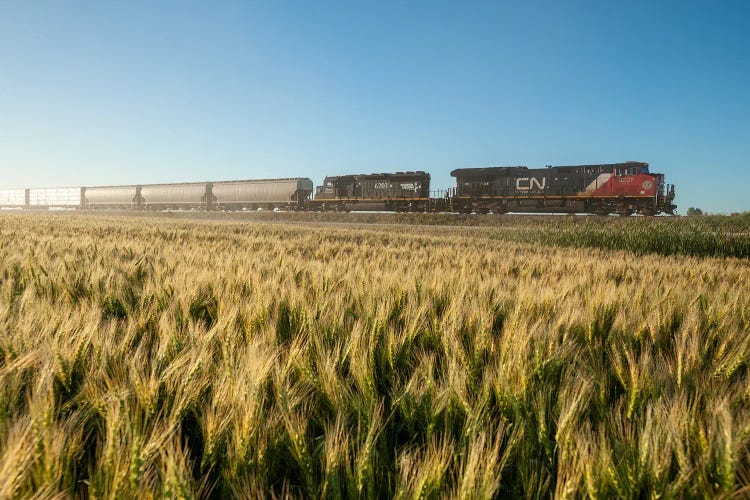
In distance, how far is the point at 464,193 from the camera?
104ft

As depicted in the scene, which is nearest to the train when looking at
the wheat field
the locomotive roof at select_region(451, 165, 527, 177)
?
the locomotive roof at select_region(451, 165, 527, 177)

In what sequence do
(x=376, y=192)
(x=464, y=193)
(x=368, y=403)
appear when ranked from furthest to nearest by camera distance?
(x=376, y=192), (x=464, y=193), (x=368, y=403)

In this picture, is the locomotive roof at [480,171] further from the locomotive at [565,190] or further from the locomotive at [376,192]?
the locomotive at [376,192]

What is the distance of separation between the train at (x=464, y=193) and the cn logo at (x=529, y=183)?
5 centimetres

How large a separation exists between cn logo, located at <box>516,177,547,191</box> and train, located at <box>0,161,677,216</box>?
0.05 meters

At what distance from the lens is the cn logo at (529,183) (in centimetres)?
2906

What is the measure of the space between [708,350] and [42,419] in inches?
90.0

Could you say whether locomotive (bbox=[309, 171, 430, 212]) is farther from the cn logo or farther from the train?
the cn logo

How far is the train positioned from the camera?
84.7ft

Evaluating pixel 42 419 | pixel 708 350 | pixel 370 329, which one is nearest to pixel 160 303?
pixel 370 329

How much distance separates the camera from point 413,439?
47.0 inches

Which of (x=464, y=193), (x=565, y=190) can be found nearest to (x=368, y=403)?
(x=565, y=190)

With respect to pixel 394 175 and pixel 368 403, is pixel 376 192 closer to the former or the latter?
pixel 394 175

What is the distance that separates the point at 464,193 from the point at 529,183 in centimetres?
467
